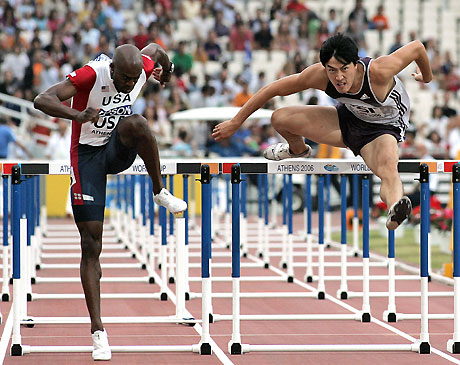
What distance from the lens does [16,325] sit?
6.66 meters

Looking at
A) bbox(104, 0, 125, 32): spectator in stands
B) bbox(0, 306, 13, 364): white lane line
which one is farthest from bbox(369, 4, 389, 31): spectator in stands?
bbox(0, 306, 13, 364): white lane line

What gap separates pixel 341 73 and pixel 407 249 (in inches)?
343

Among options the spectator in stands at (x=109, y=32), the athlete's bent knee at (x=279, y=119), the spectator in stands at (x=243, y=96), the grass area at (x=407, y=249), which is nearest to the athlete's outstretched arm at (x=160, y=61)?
the athlete's bent knee at (x=279, y=119)

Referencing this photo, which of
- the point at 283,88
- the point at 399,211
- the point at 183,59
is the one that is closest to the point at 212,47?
the point at 183,59

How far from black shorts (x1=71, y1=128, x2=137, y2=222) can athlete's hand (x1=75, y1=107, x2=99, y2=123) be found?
500 millimetres

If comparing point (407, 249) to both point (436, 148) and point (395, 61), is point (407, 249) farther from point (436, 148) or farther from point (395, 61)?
point (395, 61)

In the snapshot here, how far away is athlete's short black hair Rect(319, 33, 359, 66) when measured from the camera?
6.55 meters

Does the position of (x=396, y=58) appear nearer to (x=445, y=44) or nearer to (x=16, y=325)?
(x=16, y=325)

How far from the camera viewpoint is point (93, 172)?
663cm

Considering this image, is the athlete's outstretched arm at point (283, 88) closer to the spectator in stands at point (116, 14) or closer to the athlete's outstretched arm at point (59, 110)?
the athlete's outstretched arm at point (59, 110)

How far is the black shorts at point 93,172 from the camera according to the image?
6570mm

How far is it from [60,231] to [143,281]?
6.97m

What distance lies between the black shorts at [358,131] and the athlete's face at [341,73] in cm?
45

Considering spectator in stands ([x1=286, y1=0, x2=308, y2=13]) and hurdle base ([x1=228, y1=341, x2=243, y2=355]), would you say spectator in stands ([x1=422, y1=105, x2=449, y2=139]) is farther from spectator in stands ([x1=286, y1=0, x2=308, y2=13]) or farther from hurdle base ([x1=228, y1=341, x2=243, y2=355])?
hurdle base ([x1=228, y1=341, x2=243, y2=355])
